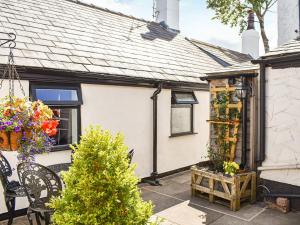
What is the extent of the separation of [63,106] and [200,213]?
3786 millimetres

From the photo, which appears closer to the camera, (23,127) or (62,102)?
(23,127)

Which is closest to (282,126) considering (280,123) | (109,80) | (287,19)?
(280,123)

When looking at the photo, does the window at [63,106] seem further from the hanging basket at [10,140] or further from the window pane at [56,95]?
the hanging basket at [10,140]

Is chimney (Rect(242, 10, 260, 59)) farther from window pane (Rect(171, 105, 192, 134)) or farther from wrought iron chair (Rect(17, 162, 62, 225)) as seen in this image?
wrought iron chair (Rect(17, 162, 62, 225))

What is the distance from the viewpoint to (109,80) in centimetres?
725

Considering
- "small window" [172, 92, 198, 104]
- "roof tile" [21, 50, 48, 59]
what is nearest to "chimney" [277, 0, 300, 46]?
"small window" [172, 92, 198, 104]

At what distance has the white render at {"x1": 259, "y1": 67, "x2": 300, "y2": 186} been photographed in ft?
19.6

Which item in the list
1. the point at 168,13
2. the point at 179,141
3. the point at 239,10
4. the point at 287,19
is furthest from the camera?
the point at 239,10

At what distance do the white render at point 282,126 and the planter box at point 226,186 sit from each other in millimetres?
475

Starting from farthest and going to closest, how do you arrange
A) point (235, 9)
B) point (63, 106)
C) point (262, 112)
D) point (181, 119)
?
point (235, 9) < point (181, 119) < point (262, 112) < point (63, 106)

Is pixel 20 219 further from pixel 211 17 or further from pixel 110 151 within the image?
pixel 211 17

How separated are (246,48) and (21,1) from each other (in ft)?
45.8

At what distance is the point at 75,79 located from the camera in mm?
6566

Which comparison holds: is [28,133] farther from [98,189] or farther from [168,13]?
[168,13]
